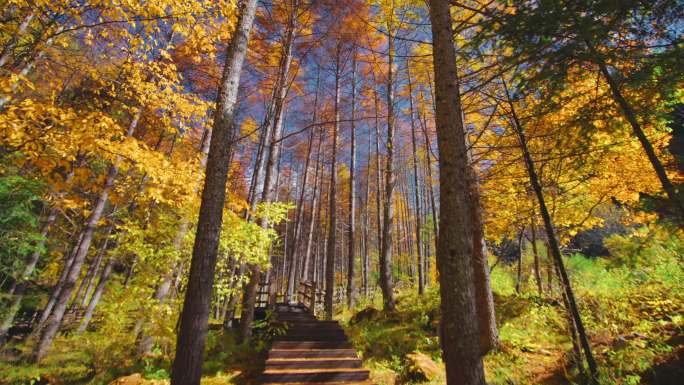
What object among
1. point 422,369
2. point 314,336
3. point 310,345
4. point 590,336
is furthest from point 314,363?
point 590,336

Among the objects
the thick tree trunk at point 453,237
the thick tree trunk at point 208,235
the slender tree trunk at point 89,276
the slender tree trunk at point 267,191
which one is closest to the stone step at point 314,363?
the slender tree trunk at point 267,191

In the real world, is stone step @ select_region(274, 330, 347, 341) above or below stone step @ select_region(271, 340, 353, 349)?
above

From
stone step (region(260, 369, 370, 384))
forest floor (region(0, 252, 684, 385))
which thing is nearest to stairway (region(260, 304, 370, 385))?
stone step (region(260, 369, 370, 384))

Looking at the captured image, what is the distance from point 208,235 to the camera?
386 cm

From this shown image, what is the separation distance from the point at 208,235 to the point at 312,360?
4304 millimetres

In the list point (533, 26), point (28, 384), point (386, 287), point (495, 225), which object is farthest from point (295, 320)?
point (533, 26)

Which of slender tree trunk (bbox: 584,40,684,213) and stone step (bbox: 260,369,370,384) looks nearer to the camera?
slender tree trunk (bbox: 584,40,684,213)

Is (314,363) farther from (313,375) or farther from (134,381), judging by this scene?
(134,381)

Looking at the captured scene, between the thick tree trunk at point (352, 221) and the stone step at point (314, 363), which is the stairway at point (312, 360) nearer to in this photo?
the stone step at point (314, 363)

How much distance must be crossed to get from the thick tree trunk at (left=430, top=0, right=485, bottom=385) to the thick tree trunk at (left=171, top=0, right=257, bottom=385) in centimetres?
305

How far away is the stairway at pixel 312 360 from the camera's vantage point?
589 centimetres

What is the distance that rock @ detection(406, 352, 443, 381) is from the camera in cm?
574

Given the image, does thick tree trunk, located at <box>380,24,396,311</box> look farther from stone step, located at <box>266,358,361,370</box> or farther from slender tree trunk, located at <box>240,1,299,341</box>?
stone step, located at <box>266,358,361,370</box>

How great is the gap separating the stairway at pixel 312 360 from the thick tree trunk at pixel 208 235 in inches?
112
